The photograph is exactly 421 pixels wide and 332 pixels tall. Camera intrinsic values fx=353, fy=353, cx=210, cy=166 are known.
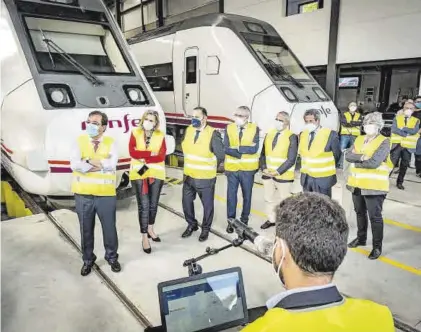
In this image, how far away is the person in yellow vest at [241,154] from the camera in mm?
4203

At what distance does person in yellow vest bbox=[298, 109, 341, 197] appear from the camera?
158 inches

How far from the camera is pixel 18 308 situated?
2822 millimetres

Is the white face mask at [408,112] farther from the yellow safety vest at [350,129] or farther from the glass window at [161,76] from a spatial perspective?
the glass window at [161,76]

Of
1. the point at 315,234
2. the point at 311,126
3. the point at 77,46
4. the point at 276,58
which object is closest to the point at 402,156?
the point at 276,58

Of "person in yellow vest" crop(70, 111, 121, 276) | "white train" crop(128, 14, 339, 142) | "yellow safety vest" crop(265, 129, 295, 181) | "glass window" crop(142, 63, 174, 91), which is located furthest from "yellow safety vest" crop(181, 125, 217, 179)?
"glass window" crop(142, 63, 174, 91)

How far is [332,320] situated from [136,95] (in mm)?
4236

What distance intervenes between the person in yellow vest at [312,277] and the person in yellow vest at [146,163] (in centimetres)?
268

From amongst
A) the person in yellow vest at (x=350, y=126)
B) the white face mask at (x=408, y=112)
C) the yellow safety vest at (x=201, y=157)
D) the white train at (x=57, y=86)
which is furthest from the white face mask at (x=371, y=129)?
the person in yellow vest at (x=350, y=126)

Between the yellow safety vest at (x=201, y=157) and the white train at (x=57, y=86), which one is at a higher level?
the white train at (x=57, y=86)

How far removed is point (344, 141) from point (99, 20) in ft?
20.1

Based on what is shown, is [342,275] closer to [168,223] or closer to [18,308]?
[168,223]

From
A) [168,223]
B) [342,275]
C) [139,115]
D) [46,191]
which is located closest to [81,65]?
[139,115]

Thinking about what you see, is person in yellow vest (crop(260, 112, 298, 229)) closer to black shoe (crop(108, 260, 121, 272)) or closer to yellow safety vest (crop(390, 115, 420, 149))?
black shoe (crop(108, 260, 121, 272))

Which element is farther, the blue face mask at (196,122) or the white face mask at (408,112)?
the white face mask at (408,112)
